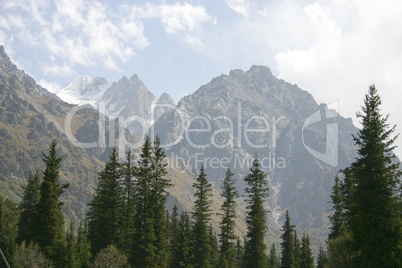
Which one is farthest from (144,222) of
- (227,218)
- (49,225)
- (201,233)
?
(227,218)

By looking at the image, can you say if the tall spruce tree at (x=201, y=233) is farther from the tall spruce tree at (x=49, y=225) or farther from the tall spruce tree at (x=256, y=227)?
Result: the tall spruce tree at (x=49, y=225)

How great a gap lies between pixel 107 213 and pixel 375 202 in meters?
33.1

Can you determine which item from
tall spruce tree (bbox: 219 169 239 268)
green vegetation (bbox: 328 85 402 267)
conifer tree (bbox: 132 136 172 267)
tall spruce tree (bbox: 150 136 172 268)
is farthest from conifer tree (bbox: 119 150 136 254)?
green vegetation (bbox: 328 85 402 267)

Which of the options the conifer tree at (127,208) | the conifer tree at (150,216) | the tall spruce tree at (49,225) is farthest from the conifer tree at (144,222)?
the tall spruce tree at (49,225)

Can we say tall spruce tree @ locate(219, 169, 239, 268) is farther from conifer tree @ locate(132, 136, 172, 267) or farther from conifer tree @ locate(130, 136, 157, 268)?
conifer tree @ locate(130, 136, 157, 268)

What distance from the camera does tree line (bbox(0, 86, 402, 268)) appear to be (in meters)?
30.0

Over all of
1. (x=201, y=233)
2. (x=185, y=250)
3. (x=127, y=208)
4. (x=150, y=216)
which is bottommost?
(x=185, y=250)

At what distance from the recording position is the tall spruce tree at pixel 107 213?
48594 mm

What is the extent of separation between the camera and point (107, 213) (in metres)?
48.5

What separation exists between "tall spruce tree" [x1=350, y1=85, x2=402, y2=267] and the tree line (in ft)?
0.24

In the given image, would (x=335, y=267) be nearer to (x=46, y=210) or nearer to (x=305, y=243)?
(x=46, y=210)

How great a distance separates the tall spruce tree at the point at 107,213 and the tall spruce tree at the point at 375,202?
30715mm

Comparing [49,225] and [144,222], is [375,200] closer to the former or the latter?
[144,222]

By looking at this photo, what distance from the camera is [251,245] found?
52.8 meters
